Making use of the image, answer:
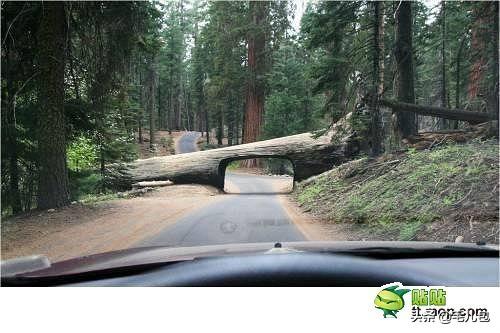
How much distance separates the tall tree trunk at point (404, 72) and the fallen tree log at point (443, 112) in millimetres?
761

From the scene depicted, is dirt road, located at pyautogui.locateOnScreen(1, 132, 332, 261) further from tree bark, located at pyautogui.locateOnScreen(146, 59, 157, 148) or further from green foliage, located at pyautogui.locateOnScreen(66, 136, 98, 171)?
tree bark, located at pyautogui.locateOnScreen(146, 59, 157, 148)

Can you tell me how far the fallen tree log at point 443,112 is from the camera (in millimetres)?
13258

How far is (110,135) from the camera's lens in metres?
Answer: 16.3

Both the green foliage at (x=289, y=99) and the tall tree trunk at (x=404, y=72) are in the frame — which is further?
the green foliage at (x=289, y=99)

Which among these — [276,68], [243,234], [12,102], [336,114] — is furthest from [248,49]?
[243,234]

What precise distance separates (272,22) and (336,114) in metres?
7.38

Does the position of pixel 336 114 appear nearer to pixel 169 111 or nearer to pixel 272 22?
pixel 272 22

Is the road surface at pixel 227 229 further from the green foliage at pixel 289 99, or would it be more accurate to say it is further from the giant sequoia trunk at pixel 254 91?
the green foliage at pixel 289 99

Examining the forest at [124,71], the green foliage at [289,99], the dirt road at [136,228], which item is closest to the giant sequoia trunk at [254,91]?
the green foliage at [289,99]

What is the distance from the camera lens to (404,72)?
51.7 ft
